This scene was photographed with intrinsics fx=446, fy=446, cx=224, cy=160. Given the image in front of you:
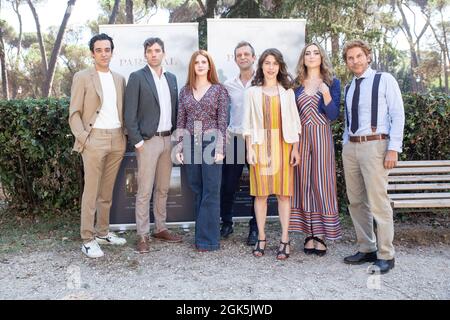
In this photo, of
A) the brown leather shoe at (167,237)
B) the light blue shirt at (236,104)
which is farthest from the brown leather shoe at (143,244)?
the light blue shirt at (236,104)

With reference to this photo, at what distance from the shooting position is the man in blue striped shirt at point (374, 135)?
396cm

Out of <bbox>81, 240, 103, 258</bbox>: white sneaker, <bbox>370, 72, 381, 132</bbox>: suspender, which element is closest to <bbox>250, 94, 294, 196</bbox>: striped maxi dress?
<bbox>370, 72, 381, 132</bbox>: suspender

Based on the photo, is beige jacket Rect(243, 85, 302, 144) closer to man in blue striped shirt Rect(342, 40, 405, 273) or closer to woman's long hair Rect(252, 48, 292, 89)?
woman's long hair Rect(252, 48, 292, 89)

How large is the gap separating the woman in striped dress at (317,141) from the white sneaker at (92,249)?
6.64 ft

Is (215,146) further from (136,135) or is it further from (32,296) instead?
(32,296)

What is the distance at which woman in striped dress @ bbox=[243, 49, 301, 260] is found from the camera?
4.29 meters

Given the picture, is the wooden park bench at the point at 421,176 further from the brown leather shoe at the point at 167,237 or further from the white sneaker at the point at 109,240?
the white sneaker at the point at 109,240

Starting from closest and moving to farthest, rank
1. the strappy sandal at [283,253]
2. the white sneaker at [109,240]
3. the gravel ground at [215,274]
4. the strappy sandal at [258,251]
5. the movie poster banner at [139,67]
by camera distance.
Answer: the gravel ground at [215,274], the strappy sandal at [283,253], the strappy sandal at [258,251], the white sneaker at [109,240], the movie poster banner at [139,67]

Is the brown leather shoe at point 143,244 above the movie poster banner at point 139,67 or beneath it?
beneath

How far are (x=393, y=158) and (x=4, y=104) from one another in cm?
460

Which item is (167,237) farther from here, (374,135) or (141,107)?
(374,135)

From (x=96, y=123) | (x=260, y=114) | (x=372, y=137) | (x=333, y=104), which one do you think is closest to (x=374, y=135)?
(x=372, y=137)

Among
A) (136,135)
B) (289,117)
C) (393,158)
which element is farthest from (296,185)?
(136,135)

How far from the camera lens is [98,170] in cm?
454
